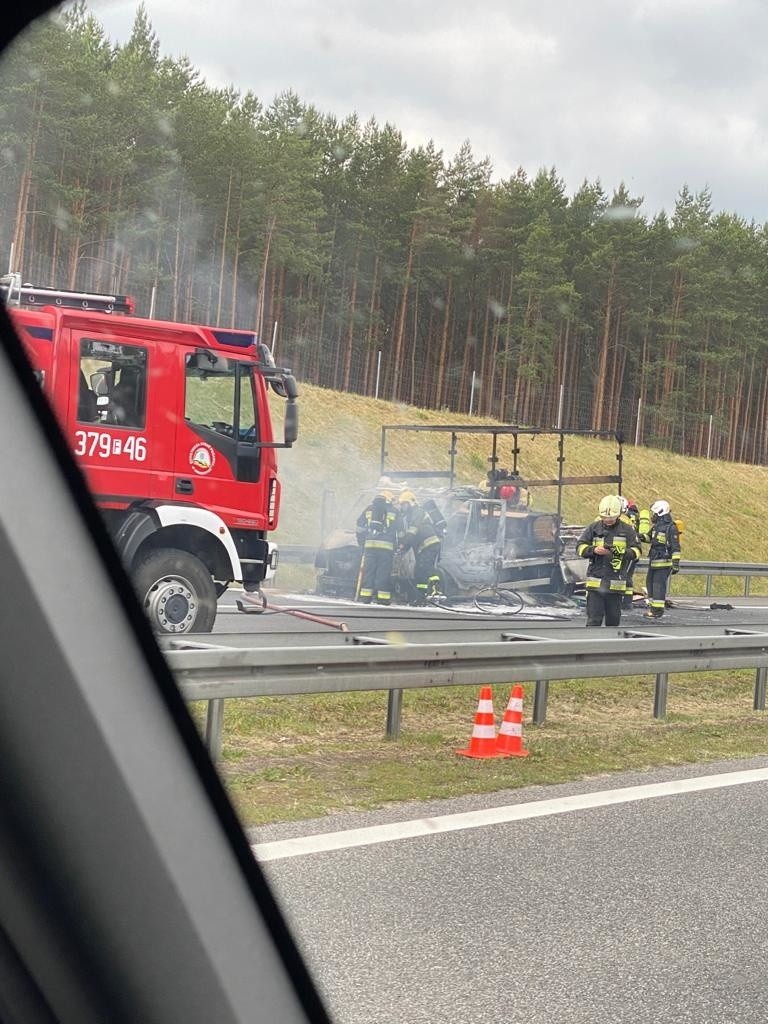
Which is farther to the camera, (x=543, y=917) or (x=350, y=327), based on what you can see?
(x=350, y=327)

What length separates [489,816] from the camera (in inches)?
268

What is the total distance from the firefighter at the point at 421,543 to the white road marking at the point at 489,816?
11.9 m

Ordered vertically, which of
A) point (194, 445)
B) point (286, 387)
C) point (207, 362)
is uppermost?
point (207, 362)

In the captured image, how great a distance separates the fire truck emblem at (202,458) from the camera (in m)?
11.8

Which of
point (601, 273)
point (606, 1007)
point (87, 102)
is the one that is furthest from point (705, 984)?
point (601, 273)

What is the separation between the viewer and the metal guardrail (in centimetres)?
703

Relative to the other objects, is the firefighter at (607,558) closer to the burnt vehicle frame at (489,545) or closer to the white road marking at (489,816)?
the burnt vehicle frame at (489,545)

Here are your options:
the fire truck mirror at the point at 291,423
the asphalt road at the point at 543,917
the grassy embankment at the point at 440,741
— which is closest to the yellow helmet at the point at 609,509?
the grassy embankment at the point at 440,741

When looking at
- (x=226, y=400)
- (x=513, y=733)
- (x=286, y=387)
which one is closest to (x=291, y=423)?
(x=286, y=387)

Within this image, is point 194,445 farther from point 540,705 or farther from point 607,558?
point 607,558

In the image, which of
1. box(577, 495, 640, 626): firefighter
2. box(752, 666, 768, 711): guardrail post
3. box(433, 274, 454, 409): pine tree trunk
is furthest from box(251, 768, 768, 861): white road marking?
box(433, 274, 454, 409): pine tree trunk

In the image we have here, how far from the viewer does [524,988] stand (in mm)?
4355

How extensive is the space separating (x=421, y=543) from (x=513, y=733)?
38.8ft

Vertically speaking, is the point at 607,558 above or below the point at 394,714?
above
